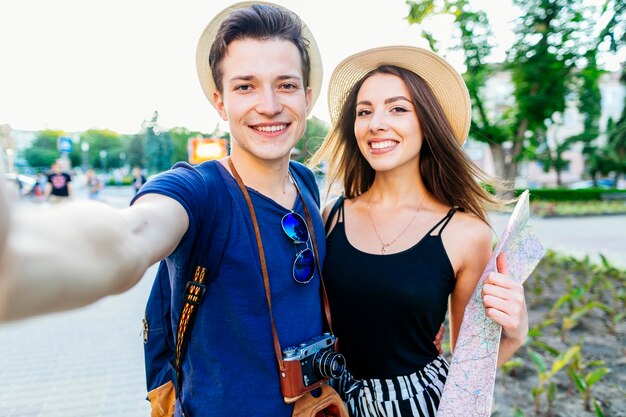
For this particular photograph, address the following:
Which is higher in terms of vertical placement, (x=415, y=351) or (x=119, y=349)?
(x=415, y=351)

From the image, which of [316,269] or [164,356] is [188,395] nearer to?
[164,356]

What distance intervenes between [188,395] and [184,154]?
40692 millimetres

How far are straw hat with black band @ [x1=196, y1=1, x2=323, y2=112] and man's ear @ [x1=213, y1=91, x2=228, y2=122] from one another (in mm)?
37

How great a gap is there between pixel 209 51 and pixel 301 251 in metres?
0.83

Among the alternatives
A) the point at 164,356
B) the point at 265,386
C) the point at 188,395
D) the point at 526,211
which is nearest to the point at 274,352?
the point at 265,386

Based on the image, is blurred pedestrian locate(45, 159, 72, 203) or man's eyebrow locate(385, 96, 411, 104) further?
blurred pedestrian locate(45, 159, 72, 203)

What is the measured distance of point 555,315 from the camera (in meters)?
4.89

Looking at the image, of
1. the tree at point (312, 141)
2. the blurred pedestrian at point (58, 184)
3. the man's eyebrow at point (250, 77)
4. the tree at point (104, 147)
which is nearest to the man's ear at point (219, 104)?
the man's eyebrow at point (250, 77)

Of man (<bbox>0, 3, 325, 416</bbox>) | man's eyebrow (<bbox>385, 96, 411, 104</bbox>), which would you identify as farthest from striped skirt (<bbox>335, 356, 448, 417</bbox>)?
man's eyebrow (<bbox>385, 96, 411, 104</bbox>)

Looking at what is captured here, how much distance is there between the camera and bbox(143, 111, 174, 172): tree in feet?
137

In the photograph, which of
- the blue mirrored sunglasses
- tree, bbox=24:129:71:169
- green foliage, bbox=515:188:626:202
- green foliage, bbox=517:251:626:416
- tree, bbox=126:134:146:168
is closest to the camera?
the blue mirrored sunglasses

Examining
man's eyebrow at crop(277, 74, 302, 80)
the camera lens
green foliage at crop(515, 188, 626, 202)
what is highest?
man's eyebrow at crop(277, 74, 302, 80)

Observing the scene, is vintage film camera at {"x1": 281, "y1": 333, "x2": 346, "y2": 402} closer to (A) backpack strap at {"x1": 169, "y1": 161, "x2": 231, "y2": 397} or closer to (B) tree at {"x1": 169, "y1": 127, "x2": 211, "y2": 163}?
(A) backpack strap at {"x1": 169, "y1": 161, "x2": 231, "y2": 397}

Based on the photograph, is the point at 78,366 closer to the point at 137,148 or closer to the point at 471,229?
the point at 471,229
